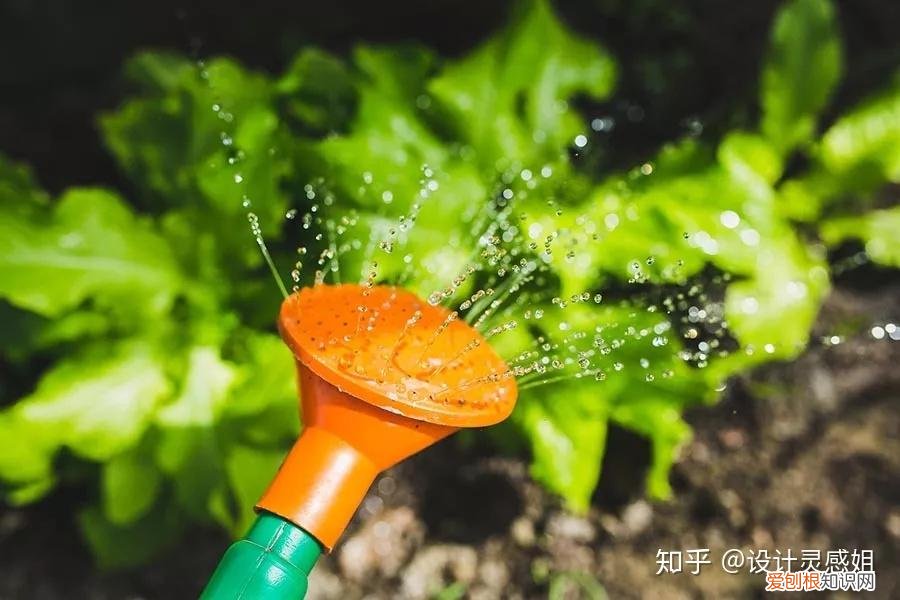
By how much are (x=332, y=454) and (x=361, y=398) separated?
7cm

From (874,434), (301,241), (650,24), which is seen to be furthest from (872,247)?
(301,241)

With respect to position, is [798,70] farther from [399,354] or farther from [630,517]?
[399,354]

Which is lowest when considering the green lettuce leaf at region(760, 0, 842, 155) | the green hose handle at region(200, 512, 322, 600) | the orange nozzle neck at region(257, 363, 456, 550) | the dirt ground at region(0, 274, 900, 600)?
the green hose handle at region(200, 512, 322, 600)

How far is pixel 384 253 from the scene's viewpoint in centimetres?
120

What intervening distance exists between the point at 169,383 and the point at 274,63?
78cm

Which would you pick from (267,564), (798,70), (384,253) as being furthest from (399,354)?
(798,70)

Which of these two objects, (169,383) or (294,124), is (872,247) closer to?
(294,124)

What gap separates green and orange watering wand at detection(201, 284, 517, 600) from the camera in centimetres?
63

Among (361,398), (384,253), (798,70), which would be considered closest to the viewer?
(361,398)

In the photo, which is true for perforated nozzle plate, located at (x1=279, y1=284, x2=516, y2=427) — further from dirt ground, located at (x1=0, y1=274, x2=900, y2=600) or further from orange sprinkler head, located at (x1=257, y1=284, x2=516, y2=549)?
dirt ground, located at (x1=0, y1=274, x2=900, y2=600)

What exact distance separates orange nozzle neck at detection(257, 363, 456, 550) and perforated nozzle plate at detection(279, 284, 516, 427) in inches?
1.0

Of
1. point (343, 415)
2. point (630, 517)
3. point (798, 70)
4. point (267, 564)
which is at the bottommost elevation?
point (267, 564)

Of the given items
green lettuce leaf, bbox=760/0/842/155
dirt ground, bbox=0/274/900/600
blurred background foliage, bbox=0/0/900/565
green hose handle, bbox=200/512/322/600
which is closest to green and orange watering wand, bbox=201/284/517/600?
green hose handle, bbox=200/512/322/600

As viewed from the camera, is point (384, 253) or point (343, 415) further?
point (384, 253)
